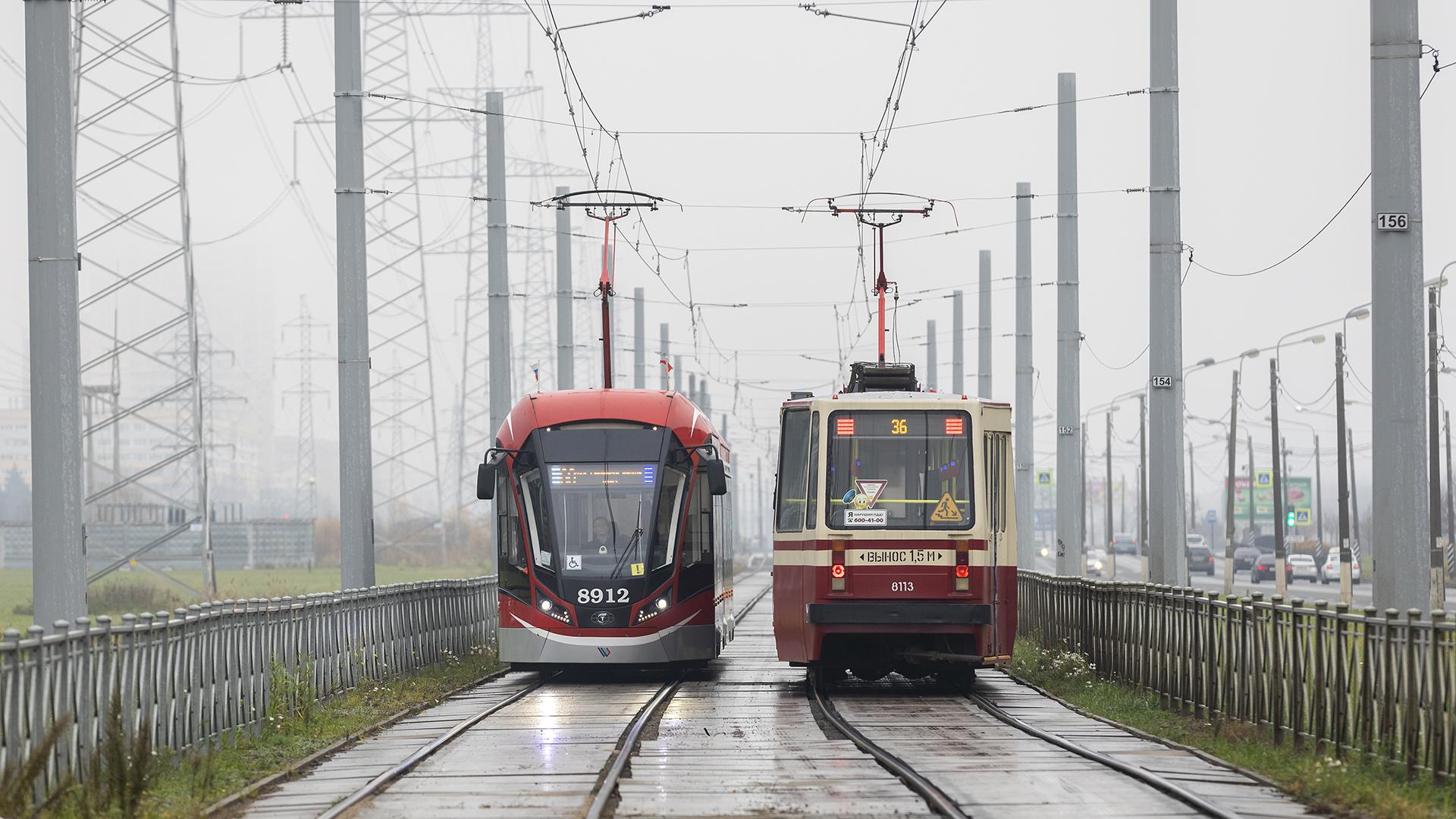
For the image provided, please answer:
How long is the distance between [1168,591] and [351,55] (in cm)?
1115

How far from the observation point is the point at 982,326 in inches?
1778

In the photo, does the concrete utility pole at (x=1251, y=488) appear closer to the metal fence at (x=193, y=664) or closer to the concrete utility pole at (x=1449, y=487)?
the concrete utility pole at (x=1449, y=487)

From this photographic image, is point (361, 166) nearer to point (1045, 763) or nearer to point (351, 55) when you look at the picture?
point (351, 55)

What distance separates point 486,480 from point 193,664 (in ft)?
28.4

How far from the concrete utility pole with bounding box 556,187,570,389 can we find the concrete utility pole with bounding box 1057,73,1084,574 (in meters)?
10.0

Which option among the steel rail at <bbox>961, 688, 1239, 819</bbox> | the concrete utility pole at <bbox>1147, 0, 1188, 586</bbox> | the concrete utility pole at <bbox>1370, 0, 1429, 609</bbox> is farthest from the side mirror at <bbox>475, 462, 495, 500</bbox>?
the concrete utility pole at <bbox>1370, 0, 1429, 609</bbox>

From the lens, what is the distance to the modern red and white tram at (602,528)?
22281 millimetres

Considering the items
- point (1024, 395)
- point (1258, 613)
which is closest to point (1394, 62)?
point (1258, 613)

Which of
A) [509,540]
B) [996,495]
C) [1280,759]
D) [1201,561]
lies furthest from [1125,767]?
[1201,561]

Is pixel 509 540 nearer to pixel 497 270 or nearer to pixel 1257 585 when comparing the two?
pixel 497 270

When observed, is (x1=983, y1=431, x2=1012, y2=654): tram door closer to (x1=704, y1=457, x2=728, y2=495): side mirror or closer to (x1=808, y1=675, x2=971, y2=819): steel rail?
(x1=808, y1=675, x2=971, y2=819): steel rail

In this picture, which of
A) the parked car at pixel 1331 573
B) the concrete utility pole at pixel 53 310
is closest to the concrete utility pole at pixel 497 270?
the concrete utility pole at pixel 53 310

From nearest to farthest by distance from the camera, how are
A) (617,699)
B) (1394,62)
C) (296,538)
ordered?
1. (1394,62)
2. (617,699)
3. (296,538)

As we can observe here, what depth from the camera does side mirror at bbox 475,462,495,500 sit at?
2241cm
